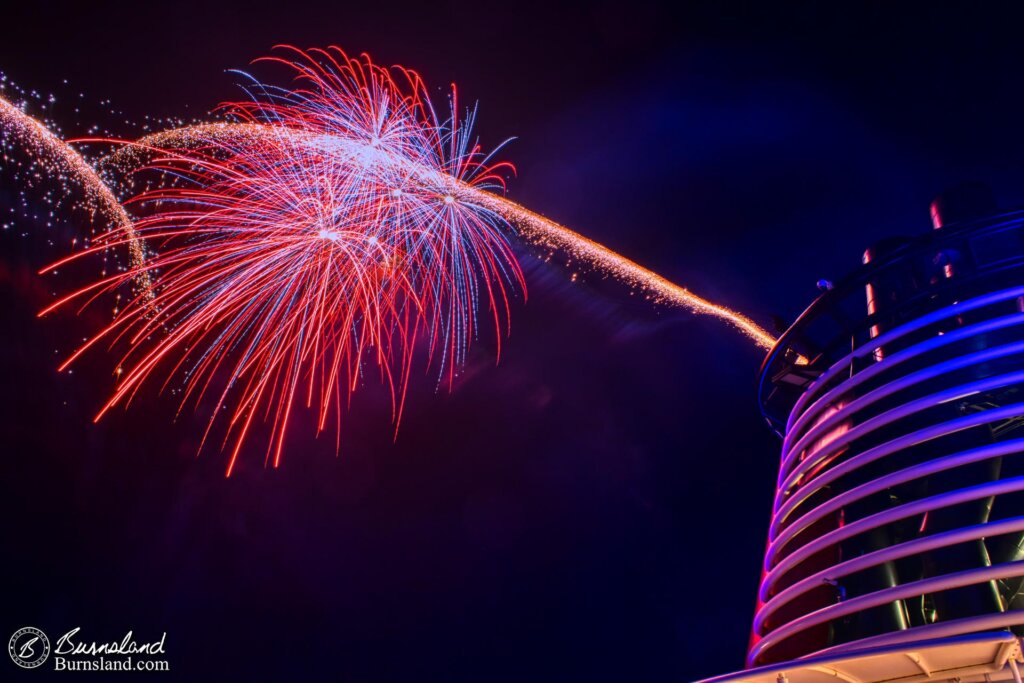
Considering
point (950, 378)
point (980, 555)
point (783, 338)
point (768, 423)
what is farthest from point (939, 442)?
point (768, 423)

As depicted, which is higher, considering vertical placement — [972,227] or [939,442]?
[972,227]

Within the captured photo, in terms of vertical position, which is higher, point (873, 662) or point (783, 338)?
point (783, 338)

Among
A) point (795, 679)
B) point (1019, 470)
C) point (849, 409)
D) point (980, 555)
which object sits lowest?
point (795, 679)

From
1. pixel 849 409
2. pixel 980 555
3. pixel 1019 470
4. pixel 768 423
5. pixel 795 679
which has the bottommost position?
pixel 795 679

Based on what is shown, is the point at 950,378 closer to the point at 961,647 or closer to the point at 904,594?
the point at 904,594

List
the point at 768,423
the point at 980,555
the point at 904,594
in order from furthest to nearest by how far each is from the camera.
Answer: the point at 768,423
the point at 980,555
the point at 904,594

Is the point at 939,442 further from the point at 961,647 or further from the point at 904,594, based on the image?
the point at 961,647

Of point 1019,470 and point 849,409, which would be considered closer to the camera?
point 1019,470

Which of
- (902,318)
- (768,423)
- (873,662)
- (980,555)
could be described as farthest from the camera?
(768,423)

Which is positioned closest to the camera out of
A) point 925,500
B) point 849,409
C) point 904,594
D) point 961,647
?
point 961,647

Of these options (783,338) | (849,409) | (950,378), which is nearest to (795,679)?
(849,409)
